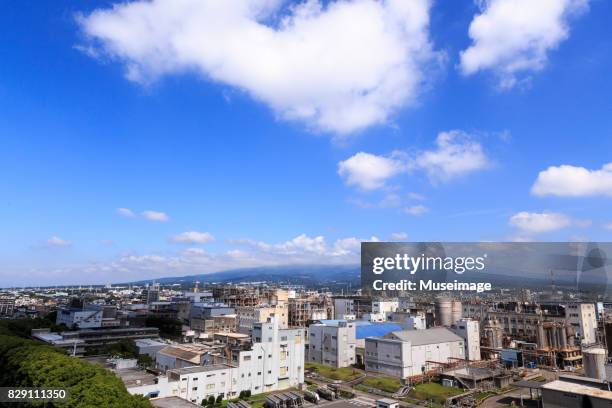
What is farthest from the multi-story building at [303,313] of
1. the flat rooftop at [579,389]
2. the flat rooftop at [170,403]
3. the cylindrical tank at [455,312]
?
the flat rooftop at [579,389]

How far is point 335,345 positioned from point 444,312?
68.2 ft

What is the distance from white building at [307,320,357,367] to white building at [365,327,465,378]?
2864mm

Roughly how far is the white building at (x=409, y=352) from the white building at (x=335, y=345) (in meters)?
2.86

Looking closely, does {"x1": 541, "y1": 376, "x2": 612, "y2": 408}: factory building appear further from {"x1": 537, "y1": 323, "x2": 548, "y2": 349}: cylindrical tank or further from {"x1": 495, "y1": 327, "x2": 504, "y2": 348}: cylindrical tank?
{"x1": 495, "y1": 327, "x2": 504, "y2": 348}: cylindrical tank

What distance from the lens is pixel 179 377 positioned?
28.3 meters

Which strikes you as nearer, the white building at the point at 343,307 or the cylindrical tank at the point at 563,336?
the cylindrical tank at the point at 563,336

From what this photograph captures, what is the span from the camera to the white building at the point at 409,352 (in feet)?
125

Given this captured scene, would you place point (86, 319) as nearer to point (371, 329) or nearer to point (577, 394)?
point (371, 329)

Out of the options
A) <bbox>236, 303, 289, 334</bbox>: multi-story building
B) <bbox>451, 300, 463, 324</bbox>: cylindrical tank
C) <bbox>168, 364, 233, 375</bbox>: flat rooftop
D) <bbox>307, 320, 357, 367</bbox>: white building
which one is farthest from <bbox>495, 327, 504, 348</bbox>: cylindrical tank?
<bbox>168, 364, 233, 375</bbox>: flat rooftop

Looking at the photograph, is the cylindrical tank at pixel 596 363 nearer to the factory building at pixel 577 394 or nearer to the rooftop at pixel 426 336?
the factory building at pixel 577 394

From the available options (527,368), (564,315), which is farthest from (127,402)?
(564,315)

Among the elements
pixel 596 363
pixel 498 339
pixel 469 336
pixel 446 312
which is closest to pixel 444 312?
pixel 446 312

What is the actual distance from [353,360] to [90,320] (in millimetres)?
39713

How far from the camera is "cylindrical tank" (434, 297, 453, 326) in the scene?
187 feet
